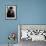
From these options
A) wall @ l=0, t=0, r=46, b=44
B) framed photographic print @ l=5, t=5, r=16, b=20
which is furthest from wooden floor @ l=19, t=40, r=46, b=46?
framed photographic print @ l=5, t=5, r=16, b=20

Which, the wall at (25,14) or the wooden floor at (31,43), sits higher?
the wall at (25,14)

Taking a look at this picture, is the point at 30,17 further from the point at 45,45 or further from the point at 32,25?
the point at 45,45

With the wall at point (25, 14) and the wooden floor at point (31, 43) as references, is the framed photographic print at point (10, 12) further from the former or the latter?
the wooden floor at point (31, 43)

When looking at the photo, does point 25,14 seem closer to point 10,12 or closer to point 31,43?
point 10,12

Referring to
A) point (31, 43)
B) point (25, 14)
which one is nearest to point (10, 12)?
point (25, 14)

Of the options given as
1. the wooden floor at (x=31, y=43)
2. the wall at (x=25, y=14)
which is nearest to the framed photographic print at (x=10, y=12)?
the wall at (x=25, y=14)

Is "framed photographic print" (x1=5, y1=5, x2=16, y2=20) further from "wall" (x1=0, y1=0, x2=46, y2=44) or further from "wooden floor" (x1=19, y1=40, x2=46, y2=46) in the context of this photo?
"wooden floor" (x1=19, y1=40, x2=46, y2=46)

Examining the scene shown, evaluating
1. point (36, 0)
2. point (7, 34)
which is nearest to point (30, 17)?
point (36, 0)

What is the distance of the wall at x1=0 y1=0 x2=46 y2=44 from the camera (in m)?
4.31

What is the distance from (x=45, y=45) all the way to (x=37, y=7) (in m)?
1.21

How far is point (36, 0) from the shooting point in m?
4.34

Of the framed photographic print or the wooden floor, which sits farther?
the framed photographic print

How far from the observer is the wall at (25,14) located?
14.1 feet

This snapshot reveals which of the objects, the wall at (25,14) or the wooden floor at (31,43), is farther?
the wall at (25,14)
